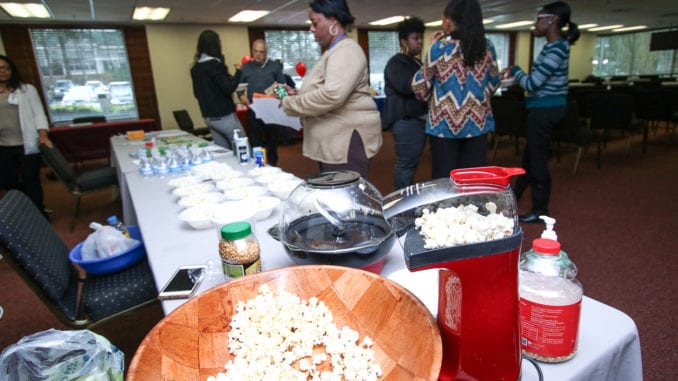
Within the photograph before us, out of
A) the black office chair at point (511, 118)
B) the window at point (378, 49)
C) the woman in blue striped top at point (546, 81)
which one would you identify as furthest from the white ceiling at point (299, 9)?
the woman in blue striped top at point (546, 81)

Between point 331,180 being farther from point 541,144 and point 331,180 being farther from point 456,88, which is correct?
point 541,144

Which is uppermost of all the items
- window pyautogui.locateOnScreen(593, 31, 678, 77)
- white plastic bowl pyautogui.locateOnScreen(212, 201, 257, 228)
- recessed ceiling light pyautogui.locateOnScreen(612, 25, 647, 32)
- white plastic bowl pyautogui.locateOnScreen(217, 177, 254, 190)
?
recessed ceiling light pyautogui.locateOnScreen(612, 25, 647, 32)

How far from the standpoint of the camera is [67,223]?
11.3ft

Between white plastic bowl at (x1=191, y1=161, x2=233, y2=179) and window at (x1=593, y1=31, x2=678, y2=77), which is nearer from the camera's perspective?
white plastic bowl at (x1=191, y1=161, x2=233, y2=179)

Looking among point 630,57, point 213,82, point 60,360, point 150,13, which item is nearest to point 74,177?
point 213,82

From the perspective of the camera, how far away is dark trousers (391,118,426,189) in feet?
7.91

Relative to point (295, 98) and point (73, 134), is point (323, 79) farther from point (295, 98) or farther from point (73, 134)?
point (73, 134)

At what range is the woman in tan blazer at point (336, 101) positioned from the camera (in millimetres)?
1604

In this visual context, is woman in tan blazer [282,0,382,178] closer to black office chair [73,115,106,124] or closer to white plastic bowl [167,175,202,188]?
white plastic bowl [167,175,202,188]

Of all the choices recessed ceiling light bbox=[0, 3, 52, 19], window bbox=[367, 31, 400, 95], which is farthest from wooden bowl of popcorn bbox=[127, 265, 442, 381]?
window bbox=[367, 31, 400, 95]

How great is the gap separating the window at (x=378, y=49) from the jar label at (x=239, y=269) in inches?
350

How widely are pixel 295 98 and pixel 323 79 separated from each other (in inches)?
5.7

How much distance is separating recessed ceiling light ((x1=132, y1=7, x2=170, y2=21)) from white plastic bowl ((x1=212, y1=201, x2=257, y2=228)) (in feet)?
19.9

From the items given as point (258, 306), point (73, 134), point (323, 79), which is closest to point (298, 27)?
point (73, 134)
